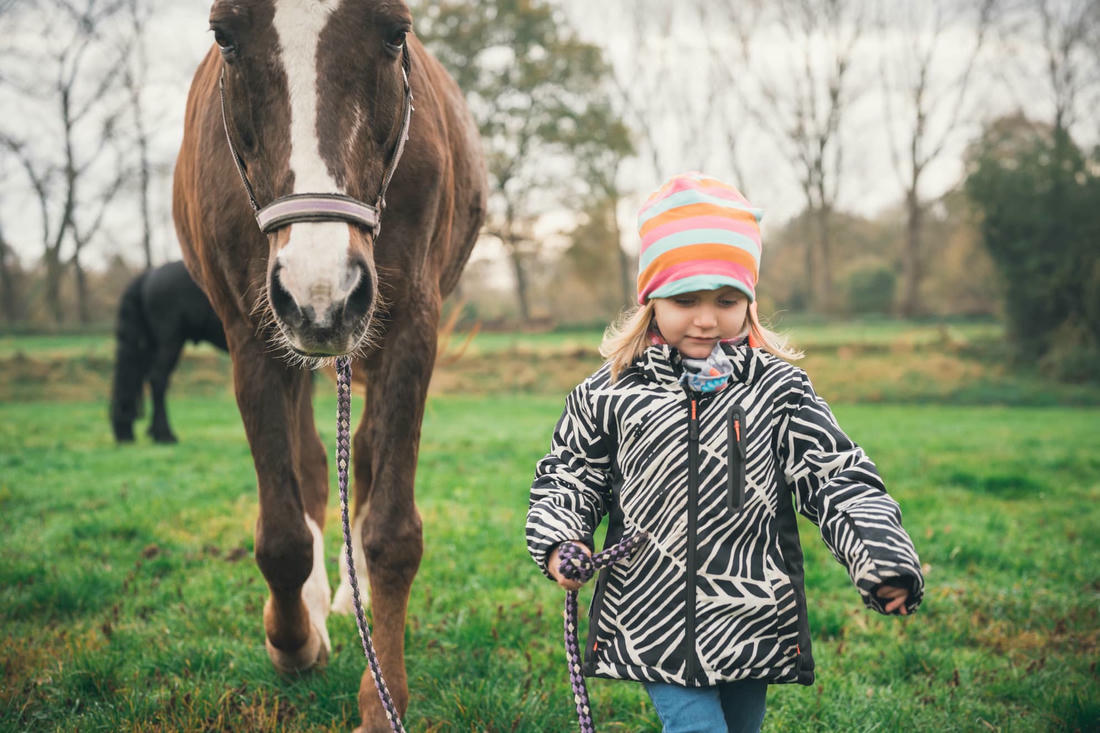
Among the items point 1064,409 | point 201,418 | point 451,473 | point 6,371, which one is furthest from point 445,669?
point 6,371

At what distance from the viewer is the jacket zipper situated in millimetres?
1750

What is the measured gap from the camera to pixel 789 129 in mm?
28250

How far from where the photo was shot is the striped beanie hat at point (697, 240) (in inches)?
73.2

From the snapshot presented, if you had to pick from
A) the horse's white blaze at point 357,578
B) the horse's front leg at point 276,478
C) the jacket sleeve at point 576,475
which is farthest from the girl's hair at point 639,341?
the horse's white blaze at point 357,578

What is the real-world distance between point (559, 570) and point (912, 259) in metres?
29.7

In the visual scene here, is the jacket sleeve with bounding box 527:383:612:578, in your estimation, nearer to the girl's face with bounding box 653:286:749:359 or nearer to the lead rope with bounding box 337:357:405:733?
the girl's face with bounding box 653:286:749:359

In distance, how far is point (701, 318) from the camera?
1.88 meters

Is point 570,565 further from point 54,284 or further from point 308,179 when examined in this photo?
point 54,284

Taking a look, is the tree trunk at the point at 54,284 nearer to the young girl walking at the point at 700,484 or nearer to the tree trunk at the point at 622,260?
the tree trunk at the point at 622,260

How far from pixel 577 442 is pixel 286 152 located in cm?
99

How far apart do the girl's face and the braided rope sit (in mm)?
469

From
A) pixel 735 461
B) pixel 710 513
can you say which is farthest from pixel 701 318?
pixel 710 513

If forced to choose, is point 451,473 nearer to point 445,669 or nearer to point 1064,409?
point 445,669

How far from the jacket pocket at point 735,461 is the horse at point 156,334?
8430 mm
